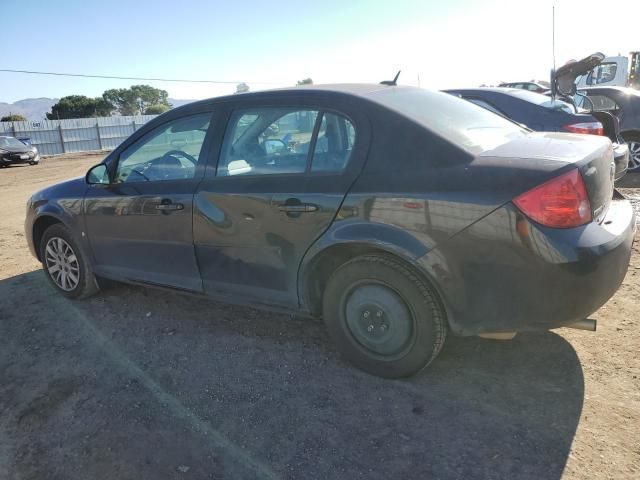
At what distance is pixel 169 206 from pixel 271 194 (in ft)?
2.99

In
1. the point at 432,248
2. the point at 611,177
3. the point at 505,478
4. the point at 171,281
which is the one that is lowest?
the point at 505,478

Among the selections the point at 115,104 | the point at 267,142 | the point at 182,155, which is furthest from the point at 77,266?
the point at 115,104

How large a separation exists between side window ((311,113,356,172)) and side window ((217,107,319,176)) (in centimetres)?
8

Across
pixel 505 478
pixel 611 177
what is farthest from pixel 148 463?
pixel 611 177

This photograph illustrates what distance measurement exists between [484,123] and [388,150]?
0.85 m

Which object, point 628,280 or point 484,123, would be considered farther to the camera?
point 628,280

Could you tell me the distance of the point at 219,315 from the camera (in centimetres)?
408

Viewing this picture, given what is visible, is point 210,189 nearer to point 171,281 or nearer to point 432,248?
point 171,281

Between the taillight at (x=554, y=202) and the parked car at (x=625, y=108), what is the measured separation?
7.12 metres

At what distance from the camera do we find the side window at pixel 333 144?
2914 millimetres

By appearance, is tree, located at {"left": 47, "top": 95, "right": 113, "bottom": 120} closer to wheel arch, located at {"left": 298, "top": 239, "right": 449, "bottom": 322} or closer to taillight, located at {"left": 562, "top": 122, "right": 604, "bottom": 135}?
taillight, located at {"left": 562, "top": 122, "right": 604, "bottom": 135}

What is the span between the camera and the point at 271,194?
10.1ft

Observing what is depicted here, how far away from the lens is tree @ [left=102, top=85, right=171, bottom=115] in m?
66.1

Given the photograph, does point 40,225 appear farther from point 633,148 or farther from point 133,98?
point 133,98
